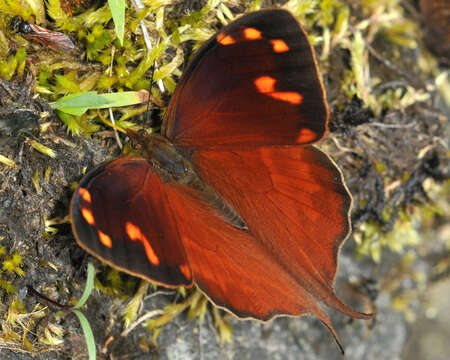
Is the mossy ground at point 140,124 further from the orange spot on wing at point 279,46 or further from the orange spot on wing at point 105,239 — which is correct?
the orange spot on wing at point 279,46

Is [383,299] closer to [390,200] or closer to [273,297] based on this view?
[390,200]

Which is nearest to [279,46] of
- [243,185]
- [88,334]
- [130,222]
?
[243,185]

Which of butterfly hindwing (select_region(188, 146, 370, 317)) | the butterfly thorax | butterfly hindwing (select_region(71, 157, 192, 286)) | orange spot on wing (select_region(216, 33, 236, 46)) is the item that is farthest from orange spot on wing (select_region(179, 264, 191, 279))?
orange spot on wing (select_region(216, 33, 236, 46))

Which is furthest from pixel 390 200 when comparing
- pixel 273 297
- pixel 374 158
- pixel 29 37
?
pixel 29 37

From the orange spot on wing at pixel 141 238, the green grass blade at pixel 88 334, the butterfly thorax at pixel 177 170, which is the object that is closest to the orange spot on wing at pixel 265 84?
the butterfly thorax at pixel 177 170

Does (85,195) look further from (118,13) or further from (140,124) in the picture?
(118,13)

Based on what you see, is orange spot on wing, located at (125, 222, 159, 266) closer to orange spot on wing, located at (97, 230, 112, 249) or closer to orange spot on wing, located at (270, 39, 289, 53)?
orange spot on wing, located at (97, 230, 112, 249)

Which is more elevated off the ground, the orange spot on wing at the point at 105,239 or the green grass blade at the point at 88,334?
the orange spot on wing at the point at 105,239

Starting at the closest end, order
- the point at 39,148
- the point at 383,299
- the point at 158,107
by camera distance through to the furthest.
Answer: the point at 39,148 < the point at 158,107 < the point at 383,299
